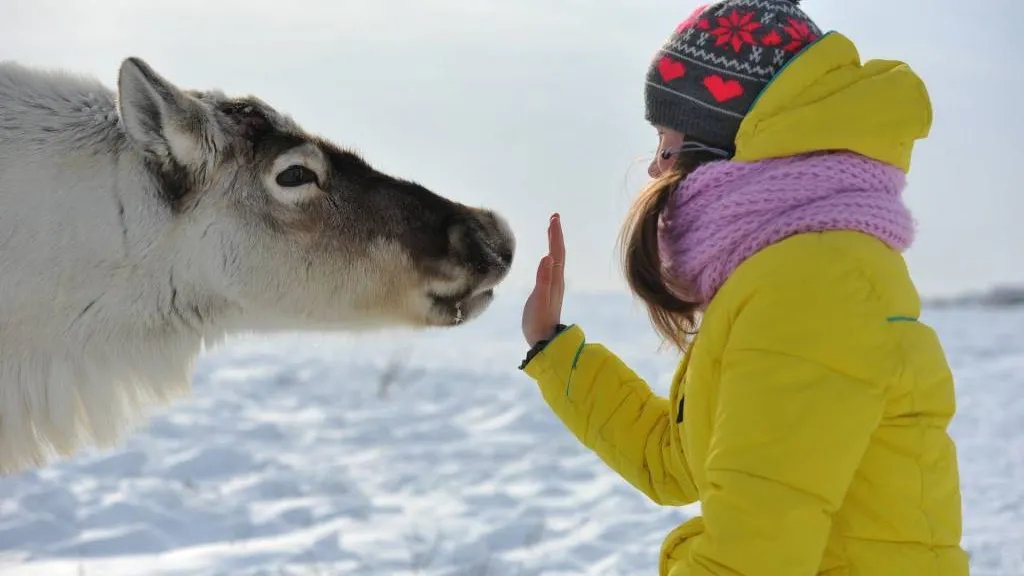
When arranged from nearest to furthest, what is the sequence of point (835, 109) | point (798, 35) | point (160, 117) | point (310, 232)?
point (835, 109)
point (798, 35)
point (160, 117)
point (310, 232)

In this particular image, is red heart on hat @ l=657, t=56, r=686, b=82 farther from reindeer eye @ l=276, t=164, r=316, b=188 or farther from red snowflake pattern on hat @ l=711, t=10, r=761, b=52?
reindeer eye @ l=276, t=164, r=316, b=188

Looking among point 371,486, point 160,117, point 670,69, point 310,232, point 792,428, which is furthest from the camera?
point 371,486

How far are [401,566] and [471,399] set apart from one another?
284 centimetres

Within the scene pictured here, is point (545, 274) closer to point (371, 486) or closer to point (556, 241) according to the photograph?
point (556, 241)

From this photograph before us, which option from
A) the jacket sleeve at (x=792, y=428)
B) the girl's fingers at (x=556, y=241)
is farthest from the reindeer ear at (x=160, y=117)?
the jacket sleeve at (x=792, y=428)

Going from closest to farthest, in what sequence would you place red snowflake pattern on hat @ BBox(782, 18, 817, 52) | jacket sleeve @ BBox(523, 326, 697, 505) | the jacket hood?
the jacket hood < red snowflake pattern on hat @ BBox(782, 18, 817, 52) < jacket sleeve @ BBox(523, 326, 697, 505)

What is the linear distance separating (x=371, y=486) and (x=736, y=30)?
4.01 metres

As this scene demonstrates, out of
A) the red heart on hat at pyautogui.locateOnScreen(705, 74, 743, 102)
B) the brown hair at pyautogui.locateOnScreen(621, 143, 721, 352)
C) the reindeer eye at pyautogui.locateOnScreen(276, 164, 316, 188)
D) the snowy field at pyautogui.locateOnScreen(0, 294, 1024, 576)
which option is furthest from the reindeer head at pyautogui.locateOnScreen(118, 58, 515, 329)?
the red heart on hat at pyautogui.locateOnScreen(705, 74, 743, 102)

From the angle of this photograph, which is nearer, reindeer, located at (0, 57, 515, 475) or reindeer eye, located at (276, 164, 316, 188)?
reindeer, located at (0, 57, 515, 475)

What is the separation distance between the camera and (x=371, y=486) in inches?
224

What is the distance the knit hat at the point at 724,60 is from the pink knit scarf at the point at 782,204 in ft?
0.46

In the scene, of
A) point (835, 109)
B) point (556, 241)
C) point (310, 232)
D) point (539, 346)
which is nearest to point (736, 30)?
point (835, 109)

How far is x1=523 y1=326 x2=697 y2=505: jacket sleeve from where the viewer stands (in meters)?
2.79

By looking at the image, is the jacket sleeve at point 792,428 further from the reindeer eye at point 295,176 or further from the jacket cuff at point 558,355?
the reindeer eye at point 295,176
